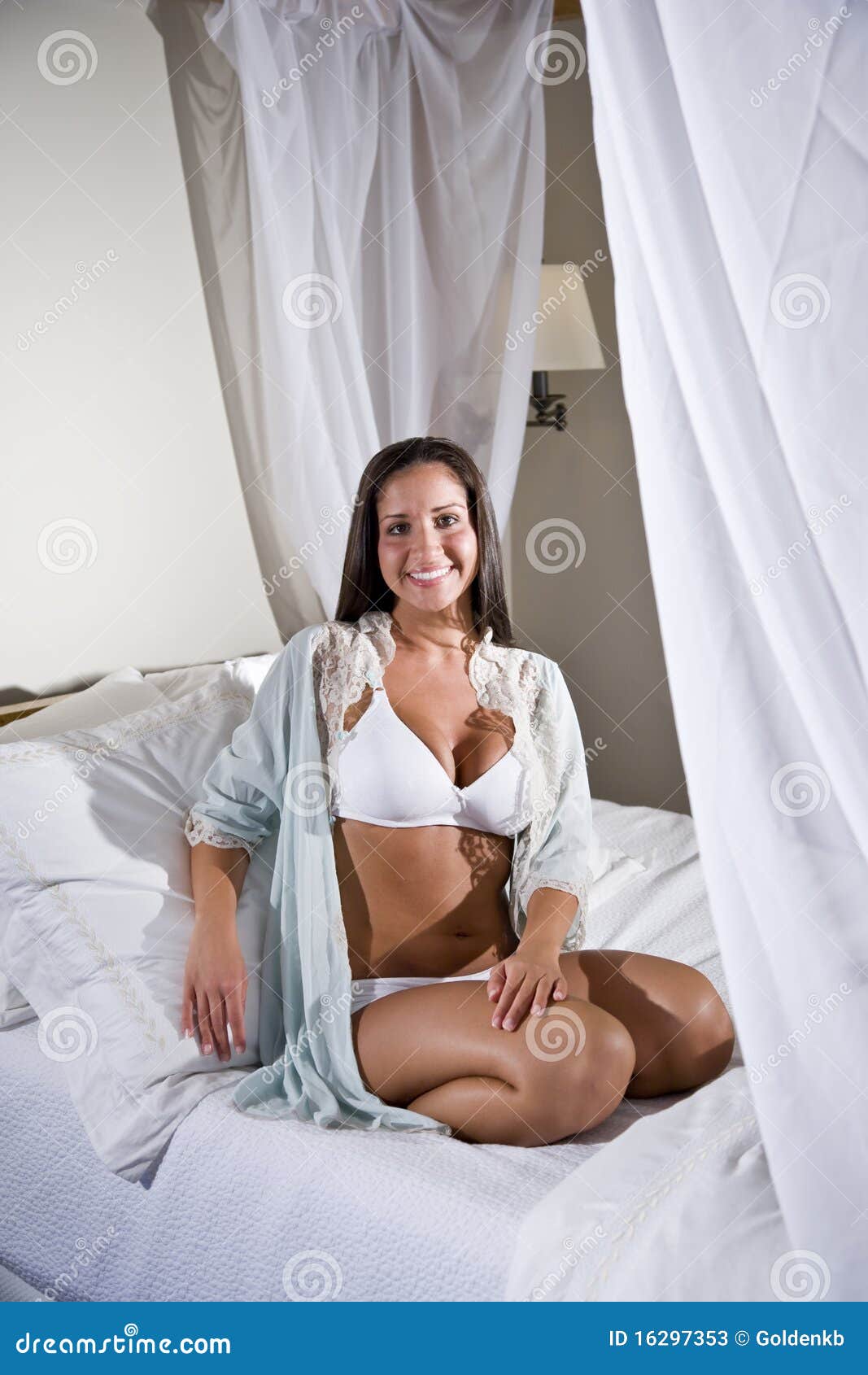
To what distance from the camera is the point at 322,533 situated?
223 centimetres

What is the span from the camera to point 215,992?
61.1 inches

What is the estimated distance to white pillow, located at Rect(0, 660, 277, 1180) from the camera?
150cm

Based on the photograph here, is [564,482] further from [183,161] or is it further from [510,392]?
[183,161]

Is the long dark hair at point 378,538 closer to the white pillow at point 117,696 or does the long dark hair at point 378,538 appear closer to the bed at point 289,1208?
the white pillow at point 117,696

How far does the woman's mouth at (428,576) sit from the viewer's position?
1.74 meters

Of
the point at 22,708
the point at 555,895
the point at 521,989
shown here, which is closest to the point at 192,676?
the point at 22,708

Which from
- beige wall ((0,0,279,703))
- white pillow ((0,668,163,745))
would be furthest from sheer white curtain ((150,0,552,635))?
white pillow ((0,668,163,745))

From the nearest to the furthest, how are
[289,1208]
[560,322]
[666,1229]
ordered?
[666,1229], [289,1208], [560,322]

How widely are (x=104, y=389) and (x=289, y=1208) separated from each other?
151cm

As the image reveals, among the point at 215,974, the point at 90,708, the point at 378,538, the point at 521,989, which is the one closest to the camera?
the point at 521,989

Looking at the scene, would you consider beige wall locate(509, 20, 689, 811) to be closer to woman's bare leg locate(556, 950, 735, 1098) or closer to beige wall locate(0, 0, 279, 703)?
beige wall locate(0, 0, 279, 703)

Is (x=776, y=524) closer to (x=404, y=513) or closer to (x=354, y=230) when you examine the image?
(x=404, y=513)

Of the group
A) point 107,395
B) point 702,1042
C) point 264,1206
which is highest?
point 107,395
